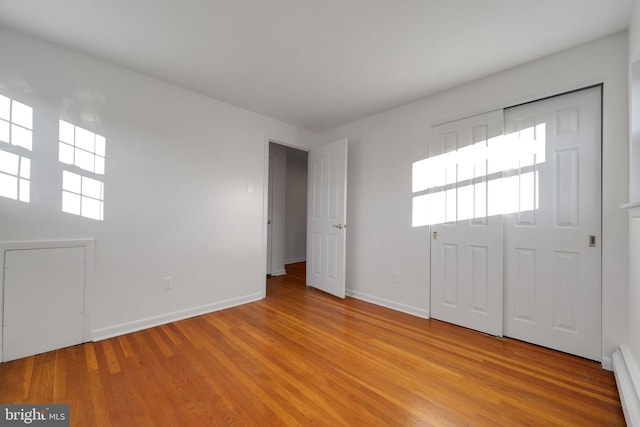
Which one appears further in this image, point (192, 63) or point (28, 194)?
point (192, 63)

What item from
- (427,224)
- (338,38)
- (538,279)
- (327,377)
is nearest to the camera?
(327,377)

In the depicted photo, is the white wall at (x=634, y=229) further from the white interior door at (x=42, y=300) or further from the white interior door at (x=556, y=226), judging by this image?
the white interior door at (x=42, y=300)

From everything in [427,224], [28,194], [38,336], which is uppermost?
[28,194]

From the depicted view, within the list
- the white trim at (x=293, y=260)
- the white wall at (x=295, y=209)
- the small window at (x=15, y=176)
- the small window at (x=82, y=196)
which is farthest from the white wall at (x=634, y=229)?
the white trim at (x=293, y=260)

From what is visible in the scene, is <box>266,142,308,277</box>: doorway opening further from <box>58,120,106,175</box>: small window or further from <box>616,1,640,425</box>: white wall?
<box>616,1,640,425</box>: white wall

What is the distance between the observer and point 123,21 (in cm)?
180

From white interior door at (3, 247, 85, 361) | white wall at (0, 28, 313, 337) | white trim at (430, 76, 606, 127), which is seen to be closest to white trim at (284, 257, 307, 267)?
white wall at (0, 28, 313, 337)

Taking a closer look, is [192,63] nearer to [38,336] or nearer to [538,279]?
[38,336]

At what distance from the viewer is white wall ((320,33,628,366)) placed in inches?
72.5

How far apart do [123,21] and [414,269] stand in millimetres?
3319

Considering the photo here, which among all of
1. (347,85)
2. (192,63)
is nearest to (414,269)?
(347,85)

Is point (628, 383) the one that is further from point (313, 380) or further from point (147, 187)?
point (147, 187)

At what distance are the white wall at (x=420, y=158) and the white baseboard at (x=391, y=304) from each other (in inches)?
0.4

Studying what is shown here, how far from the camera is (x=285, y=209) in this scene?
216 inches
